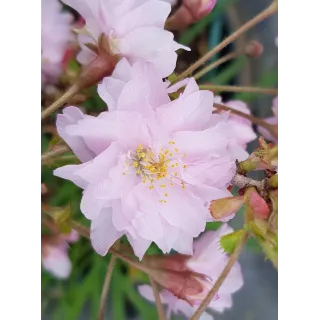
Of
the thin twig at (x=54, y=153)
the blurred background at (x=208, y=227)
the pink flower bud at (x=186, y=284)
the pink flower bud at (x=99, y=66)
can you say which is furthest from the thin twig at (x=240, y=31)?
the pink flower bud at (x=186, y=284)

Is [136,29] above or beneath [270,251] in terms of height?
above

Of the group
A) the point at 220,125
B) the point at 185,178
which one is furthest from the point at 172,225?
the point at 220,125

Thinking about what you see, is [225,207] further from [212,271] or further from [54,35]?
[54,35]

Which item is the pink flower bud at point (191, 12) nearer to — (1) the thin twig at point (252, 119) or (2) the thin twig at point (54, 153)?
(1) the thin twig at point (252, 119)

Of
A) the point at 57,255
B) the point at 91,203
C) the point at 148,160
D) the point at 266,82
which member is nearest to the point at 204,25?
the point at 266,82

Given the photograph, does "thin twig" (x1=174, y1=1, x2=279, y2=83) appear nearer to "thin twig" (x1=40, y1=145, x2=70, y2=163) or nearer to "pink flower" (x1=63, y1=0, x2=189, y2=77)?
"pink flower" (x1=63, y1=0, x2=189, y2=77)

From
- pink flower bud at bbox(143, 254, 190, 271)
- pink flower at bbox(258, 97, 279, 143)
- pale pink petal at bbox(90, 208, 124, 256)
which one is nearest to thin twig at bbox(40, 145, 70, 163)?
pale pink petal at bbox(90, 208, 124, 256)
